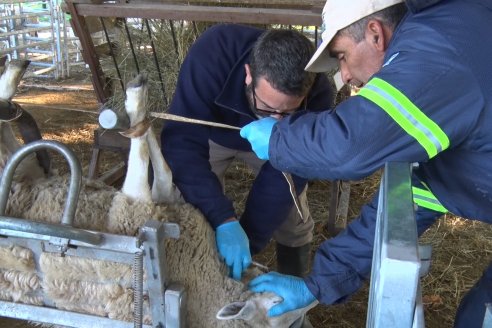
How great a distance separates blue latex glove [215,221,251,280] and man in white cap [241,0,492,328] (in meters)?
0.65

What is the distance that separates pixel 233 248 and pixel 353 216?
7.27ft

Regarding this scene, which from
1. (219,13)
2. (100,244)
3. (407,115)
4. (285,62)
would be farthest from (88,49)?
(407,115)

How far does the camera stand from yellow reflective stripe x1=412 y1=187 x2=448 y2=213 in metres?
1.66

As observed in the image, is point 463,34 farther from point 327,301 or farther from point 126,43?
point 126,43

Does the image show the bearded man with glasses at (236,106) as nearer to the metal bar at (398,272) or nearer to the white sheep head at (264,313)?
the white sheep head at (264,313)

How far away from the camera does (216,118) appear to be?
7.63 feet

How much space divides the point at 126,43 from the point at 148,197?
2.81m

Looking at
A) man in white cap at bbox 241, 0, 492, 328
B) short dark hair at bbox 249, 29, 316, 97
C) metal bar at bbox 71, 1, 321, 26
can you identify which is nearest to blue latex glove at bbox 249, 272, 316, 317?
man in white cap at bbox 241, 0, 492, 328

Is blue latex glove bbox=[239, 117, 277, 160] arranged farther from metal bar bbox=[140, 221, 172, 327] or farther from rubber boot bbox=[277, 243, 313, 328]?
rubber boot bbox=[277, 243, 313, 328]

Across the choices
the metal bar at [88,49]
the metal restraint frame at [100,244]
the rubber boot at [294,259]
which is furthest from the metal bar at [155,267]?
the metal bar at [88,49]

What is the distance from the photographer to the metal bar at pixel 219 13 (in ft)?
8.52

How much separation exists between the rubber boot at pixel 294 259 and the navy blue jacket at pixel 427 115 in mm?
1527

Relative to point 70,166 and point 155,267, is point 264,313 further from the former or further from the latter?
point 70,166

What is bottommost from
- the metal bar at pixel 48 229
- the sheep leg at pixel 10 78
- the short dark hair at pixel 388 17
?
the metal bar at pixel 48 229
